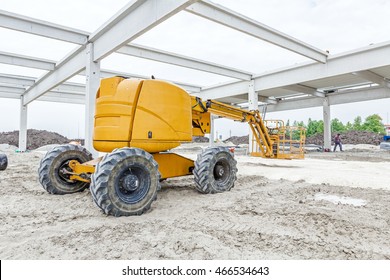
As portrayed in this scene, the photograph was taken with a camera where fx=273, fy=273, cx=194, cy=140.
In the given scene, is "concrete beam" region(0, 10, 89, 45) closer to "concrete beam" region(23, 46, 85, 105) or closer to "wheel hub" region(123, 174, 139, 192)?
"concrete beam" region(23, 46, 85, 105)

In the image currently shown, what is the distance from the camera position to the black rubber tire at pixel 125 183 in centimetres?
372

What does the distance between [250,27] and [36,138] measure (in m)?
30.2

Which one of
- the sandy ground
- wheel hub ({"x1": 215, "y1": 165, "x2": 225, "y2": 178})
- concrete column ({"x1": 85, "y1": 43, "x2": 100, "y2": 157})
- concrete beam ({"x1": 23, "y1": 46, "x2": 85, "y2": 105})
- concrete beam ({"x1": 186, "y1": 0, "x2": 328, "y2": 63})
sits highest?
concrete beam ({"x1": 186, "y1": 0, "x2": 328, "y2": 63})

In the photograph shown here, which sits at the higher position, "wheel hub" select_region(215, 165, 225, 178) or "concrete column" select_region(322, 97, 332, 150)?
"concrete column" select_region(322, 97, 332, 150)

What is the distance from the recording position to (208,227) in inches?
138

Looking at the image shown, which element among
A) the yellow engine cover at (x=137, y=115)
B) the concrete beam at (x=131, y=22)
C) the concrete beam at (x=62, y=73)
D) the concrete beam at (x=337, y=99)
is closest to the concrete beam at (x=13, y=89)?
the concrete beam at (x=62, y=73)

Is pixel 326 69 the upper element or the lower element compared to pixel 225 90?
upper

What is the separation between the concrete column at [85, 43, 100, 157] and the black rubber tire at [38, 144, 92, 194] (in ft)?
15.7

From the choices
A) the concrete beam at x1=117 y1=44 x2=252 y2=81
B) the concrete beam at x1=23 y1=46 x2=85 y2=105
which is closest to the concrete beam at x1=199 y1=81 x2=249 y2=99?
the concrete beam at x1=117 y1=44 x2=252 y2=81

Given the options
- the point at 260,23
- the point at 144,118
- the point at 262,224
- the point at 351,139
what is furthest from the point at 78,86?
the point at 351,139

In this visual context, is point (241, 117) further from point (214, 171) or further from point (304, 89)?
point (304, 89)

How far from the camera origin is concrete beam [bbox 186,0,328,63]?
866 centimetres

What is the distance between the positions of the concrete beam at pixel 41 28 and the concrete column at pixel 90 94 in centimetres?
53

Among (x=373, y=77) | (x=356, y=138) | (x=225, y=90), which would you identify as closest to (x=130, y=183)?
(x=373, y=77)
